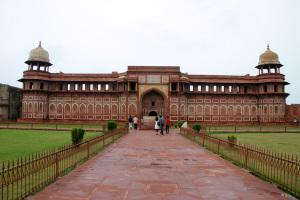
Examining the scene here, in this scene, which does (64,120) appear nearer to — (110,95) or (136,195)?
(110,95)

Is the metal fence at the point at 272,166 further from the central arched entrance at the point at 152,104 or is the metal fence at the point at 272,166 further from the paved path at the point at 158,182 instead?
the central arched entrance at the point at 152,104

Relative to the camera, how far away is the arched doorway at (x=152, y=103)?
38688 mm

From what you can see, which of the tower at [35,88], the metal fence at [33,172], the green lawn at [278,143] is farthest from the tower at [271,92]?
the metal fence at [33,172]

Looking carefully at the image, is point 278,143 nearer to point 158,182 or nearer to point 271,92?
point 158,182

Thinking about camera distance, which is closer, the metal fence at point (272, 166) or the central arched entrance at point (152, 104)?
the metal fence at point (272, 166)

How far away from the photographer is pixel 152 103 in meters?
38.9

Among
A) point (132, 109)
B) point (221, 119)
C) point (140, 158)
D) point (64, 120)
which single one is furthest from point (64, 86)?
point (140, 158)

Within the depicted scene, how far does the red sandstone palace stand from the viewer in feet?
124

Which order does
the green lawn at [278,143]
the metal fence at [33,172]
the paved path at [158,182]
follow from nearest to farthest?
the metal fence at [33,172] < the paved path at [158,182] < the green lawn at [278,143]

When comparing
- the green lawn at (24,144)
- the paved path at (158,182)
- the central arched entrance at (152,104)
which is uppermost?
the central arched entrance at (152,104)

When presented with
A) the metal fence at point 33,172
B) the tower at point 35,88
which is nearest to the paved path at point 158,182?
the metal fence at point 33,172

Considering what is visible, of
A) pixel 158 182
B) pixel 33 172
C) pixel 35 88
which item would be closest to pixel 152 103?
pixel 35 88

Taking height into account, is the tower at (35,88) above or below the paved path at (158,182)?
above

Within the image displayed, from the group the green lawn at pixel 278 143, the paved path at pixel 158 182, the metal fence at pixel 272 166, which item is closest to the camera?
the paved path at pixel 158 182
